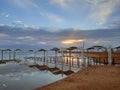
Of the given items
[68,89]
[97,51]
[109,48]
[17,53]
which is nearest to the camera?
[68,89]

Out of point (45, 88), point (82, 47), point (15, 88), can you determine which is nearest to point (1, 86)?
point (15, 88)

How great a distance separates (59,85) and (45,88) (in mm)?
886

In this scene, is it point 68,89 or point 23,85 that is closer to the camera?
point 68,89

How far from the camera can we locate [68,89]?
902 centimetres

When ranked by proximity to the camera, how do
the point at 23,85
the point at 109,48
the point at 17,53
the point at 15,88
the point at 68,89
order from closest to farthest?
the point at 68,89 < the point at 15,88 < the point at 23,85 < the point at 109,48 < the point at 17,53

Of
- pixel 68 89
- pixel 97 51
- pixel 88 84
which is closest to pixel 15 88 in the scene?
pixel 68 89

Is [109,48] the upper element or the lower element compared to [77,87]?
upper

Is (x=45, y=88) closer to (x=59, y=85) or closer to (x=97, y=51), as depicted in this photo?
(x=59, y=85)

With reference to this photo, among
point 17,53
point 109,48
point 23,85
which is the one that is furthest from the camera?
point 17,53

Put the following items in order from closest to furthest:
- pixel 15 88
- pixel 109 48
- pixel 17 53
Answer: pixel 15 88, pixel 109 48, pixel 17 53

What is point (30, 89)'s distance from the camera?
9.50 meters

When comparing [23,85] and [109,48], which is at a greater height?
[109,48]

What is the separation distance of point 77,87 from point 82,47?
8834 mm

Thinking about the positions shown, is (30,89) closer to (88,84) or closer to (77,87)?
(77,87)
